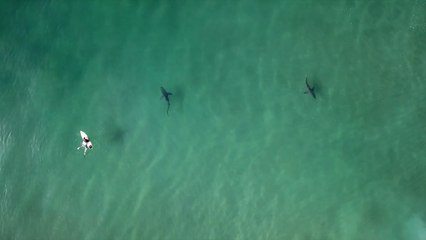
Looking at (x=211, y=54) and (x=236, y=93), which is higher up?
(x=211, y=54)

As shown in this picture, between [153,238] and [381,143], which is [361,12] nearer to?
[381,143]

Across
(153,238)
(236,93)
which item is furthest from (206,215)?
(236,93)

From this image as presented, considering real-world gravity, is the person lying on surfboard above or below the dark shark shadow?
above

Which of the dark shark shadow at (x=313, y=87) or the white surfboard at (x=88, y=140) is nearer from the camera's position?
the dark shark shadow at (x=313, y=87)

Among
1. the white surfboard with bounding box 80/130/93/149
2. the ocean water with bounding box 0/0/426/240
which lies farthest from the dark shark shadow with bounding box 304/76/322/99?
the white surfboard with bounding box 80/130/93/149

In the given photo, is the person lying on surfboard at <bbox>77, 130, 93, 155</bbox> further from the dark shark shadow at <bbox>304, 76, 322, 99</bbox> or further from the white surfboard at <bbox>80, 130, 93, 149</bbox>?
the dark shark shadow at <bbox>304, 76, 322, 99</bbox>

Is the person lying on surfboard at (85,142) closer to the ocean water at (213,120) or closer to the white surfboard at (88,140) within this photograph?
the white surfboard at (88,140)

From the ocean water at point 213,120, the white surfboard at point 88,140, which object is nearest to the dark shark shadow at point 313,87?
the ocean water at point 213,120

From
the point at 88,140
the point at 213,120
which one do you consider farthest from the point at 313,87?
the point at 88,140
